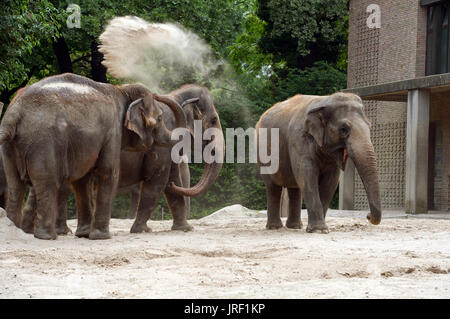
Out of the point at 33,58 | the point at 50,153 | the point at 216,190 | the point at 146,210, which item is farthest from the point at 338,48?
the point at 50,153

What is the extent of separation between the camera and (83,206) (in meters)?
11.3

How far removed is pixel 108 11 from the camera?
23578 mm

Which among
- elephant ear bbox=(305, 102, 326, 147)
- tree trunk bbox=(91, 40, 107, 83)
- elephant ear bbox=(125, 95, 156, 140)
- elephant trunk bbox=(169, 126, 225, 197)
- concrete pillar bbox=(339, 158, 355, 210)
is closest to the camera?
elephant ear bbox=(125, 95, 156, 140)

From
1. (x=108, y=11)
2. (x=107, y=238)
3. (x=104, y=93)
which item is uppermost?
(x=108, y=11)

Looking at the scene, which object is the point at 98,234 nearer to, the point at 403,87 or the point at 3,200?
the point at 3,200

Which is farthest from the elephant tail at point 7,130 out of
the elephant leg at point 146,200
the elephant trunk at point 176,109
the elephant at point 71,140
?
the elephant leg at point 146,200

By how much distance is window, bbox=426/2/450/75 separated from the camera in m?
23.2

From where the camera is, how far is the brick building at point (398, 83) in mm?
23234

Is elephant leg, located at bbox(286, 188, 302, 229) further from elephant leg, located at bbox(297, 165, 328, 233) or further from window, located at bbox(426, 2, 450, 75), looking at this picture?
window, located at bbox(426, 2, 450, 75)

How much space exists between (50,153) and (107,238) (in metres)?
1.69

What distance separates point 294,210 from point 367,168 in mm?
2410

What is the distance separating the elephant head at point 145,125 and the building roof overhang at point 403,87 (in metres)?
9.93

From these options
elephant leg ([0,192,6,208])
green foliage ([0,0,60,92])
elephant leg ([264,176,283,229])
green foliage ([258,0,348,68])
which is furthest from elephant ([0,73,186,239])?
green foliage ([258,0,348,68])
